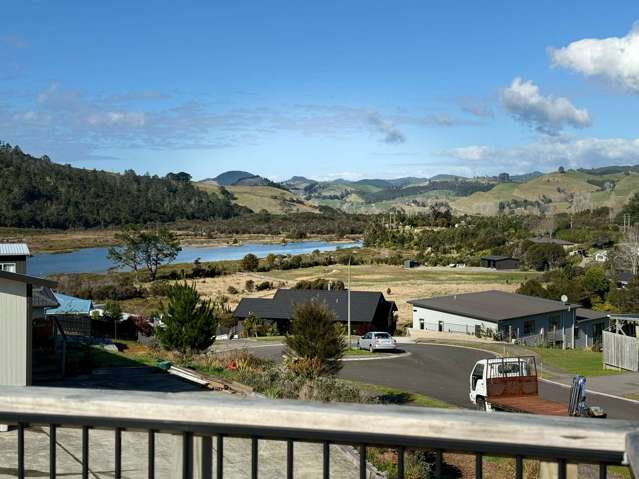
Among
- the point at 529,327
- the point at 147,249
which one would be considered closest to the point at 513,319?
the point at 529,327

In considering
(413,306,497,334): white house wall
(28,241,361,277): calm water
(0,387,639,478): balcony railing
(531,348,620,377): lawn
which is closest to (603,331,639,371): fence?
(531,348,620,377): lawn

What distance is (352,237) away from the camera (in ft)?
555

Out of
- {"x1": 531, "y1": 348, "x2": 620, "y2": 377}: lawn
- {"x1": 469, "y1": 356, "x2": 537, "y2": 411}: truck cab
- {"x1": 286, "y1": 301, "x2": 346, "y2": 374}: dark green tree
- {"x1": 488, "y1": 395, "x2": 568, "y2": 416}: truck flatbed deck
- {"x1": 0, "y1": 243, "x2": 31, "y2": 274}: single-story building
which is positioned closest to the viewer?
{"x1": 488, "y1": 395, "x2": 568, "y2": 416}: truck flatbed deck

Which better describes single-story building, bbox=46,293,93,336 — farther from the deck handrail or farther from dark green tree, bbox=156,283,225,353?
the deck handrail

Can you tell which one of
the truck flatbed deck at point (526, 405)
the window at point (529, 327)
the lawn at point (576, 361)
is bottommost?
the lawn at point (576, 361)

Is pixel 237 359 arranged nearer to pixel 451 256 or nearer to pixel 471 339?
pixel 471 339

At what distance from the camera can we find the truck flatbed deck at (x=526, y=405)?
19406 millimetres

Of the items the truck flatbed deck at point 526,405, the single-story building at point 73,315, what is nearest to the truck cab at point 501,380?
the truck flatbed deck at point 526,405

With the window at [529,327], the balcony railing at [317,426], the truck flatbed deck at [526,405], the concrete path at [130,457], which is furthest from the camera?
the window at [529,327]

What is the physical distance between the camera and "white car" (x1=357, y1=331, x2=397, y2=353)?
1582 inches

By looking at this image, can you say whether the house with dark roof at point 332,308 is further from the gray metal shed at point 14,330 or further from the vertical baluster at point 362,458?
the vertical baluster at point 362,458

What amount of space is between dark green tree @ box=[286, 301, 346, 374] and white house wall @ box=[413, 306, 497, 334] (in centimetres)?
2617

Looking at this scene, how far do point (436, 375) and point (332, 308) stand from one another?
18.6m

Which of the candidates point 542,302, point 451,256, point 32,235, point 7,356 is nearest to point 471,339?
point 542,302
